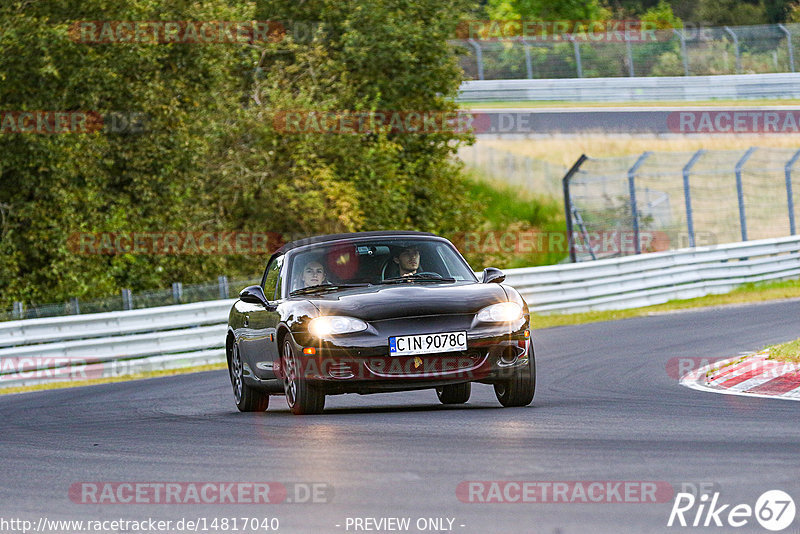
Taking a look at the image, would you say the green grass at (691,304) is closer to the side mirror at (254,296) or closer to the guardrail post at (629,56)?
the side mirror at (254,296)

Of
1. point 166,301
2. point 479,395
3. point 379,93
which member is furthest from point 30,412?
point 379,93

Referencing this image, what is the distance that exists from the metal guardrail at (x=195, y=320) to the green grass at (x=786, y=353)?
376 inches

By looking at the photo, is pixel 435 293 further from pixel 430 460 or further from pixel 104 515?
pixel 104 515

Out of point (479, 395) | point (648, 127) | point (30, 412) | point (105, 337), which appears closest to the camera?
point (479, 395)

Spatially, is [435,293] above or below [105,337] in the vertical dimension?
above

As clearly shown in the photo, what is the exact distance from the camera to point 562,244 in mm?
40031

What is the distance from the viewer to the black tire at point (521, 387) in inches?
398

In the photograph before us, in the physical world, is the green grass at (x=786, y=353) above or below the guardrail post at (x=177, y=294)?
above

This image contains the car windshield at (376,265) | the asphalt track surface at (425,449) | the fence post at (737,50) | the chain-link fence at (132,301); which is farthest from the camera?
the fence post at (737,50)

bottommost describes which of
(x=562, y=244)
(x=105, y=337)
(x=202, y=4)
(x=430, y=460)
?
(x=562, y=244)

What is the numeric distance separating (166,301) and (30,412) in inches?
304

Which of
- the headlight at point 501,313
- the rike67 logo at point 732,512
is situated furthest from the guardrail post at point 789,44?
the rike67 logo at point 732,512

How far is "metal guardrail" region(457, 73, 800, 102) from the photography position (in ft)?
145

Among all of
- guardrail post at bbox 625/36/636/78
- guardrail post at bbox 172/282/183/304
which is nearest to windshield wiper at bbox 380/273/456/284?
guardrail post at bbox 172/282/183/304
